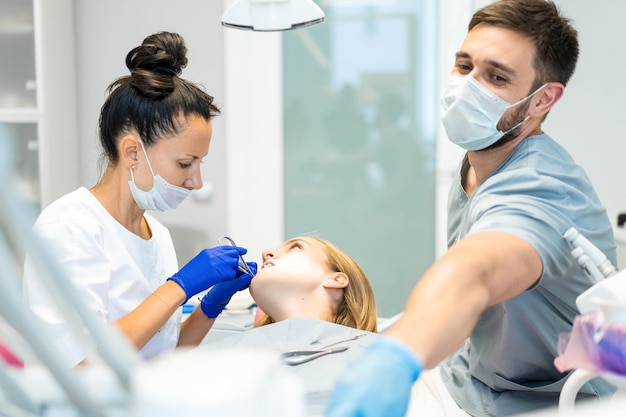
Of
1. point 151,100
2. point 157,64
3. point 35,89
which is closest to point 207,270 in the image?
point 151,100

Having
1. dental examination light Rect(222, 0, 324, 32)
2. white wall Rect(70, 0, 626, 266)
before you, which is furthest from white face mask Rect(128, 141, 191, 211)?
white wall Rect(70, 0, 626, 266)

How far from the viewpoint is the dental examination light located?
1.53 m

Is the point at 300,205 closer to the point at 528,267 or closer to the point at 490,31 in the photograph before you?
the point at 490,31

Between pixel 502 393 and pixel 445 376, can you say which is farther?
pixel 445 376

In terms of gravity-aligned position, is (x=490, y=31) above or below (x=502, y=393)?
above

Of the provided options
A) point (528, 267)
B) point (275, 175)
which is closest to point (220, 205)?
point (275, 175)

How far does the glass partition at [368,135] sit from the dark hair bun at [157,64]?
1468 millimetres

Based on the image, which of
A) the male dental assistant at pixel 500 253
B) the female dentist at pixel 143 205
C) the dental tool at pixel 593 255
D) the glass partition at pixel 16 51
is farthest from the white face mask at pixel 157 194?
the glass partition at pixel 16 51

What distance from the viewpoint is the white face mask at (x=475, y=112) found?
142cm

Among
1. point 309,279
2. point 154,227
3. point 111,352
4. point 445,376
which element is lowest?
point 445,376

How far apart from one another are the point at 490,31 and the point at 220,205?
2066 mm

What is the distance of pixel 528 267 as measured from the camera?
Result: 3.32ft

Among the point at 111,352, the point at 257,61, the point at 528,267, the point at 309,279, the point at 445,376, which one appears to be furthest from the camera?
the point at 257,61

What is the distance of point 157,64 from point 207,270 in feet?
1.96
